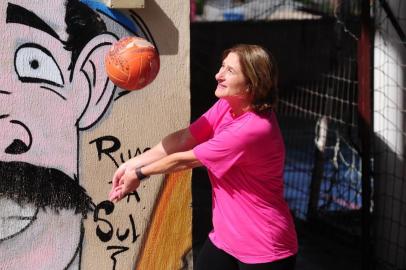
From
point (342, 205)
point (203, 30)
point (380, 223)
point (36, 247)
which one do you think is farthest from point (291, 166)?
point (36, 247)

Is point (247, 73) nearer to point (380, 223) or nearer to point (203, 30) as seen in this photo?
point (380, 223)

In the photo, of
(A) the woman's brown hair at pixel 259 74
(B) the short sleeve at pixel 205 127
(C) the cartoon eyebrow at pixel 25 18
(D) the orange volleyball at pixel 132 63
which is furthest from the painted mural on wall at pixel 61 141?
(A) the woman's brown hair at pixel 259 74

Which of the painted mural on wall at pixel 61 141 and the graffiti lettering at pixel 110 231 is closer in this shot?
the painted mural on wall at pixel 61 141

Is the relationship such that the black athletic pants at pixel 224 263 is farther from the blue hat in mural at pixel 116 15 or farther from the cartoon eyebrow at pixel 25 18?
the cartoon eyebrow at pixel 25 18

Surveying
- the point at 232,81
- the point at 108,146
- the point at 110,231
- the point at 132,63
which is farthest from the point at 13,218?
the point at 232,81

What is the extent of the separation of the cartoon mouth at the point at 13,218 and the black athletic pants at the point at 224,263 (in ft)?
3.57

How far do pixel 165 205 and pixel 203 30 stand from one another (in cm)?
820

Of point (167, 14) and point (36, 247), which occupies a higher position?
point (167, 14)

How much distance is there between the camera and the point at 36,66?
412cm

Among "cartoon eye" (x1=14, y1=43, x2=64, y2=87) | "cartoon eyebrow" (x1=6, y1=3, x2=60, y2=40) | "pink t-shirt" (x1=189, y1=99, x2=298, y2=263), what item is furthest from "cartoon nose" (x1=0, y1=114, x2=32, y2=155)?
"pink t-shirt" (x1=189, y1=99, x2=298, y2=263)

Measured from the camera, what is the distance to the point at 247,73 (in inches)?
138

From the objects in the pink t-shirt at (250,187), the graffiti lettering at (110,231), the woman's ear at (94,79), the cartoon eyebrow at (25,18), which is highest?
the cartoon eyebrow at (25,18)

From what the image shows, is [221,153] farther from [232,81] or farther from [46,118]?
[46,118]

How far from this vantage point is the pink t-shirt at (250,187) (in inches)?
136
